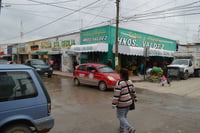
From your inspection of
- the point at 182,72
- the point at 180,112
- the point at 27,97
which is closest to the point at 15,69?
the point at 27,97

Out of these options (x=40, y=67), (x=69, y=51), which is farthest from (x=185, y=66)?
(x=40, y=67)

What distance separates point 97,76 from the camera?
33.4 feet

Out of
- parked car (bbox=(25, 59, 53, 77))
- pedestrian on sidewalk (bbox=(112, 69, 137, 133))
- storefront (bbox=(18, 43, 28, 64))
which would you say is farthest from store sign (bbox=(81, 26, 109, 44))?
storefront (bbox=(18, 43, 28, 64))

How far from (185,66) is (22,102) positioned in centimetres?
1716

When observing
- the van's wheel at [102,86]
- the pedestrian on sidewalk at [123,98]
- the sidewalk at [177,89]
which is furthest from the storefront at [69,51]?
the pedestrian on sidewalk at [123,98]

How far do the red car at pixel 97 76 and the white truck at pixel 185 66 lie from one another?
8.69 metres

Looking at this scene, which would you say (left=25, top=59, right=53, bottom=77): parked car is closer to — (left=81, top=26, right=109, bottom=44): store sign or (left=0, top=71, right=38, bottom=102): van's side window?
(left=81, top=26, right=109, bottom=44): store sign

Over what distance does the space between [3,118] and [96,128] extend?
2365 millimetres

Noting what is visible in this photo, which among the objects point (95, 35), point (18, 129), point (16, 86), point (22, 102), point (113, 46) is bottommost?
point (18, 129)

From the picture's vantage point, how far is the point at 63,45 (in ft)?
75.5

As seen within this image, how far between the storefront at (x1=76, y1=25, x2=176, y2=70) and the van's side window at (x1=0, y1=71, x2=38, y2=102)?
42.5ft

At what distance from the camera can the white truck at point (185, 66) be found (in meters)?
16.3

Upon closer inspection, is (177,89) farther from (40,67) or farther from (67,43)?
(67,43)

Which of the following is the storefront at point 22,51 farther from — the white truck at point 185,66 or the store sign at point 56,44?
the white truck at point 185,66
